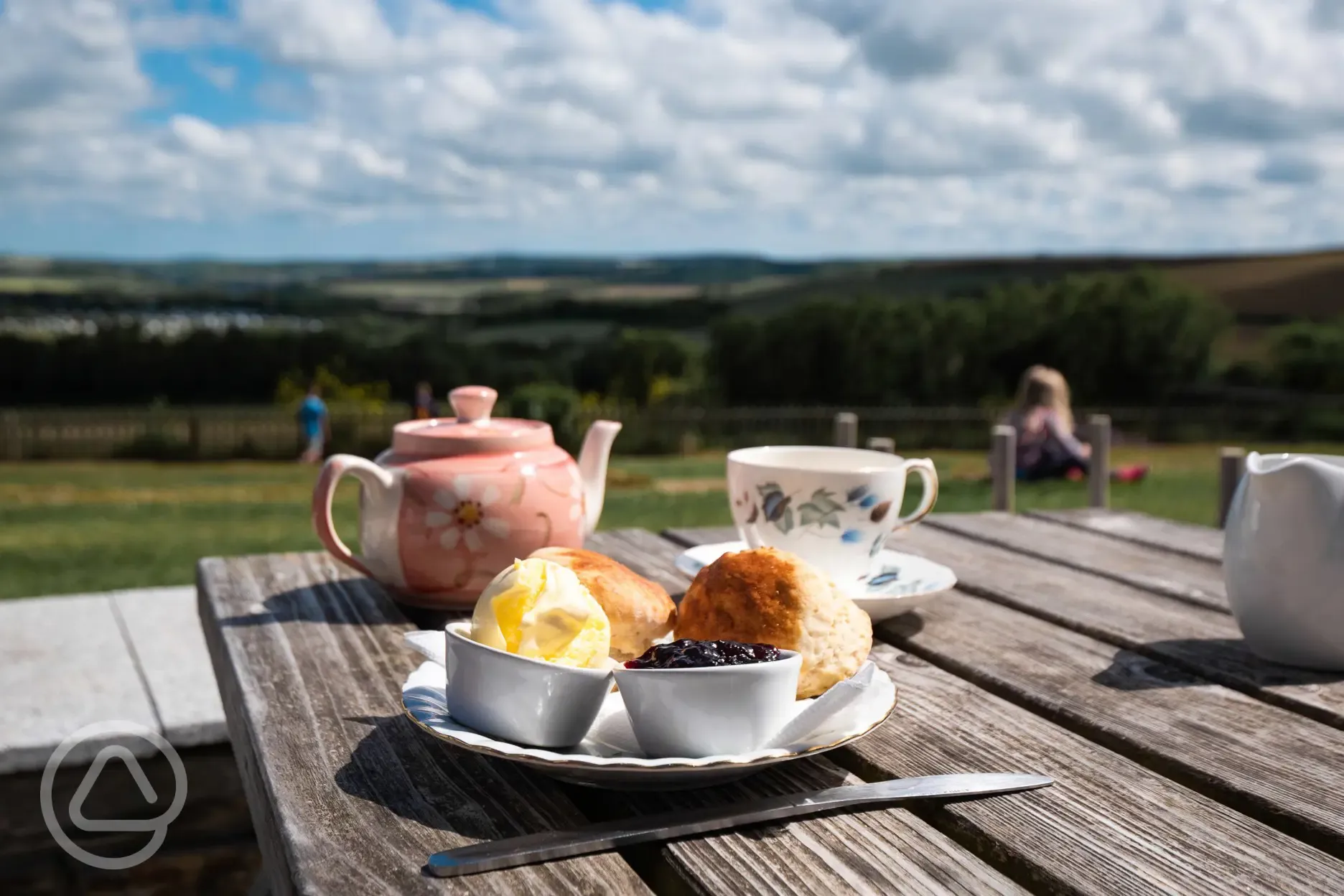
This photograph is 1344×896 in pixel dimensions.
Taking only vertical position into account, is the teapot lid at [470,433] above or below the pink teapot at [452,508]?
above

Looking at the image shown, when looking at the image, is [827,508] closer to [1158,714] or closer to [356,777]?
[1158,714]

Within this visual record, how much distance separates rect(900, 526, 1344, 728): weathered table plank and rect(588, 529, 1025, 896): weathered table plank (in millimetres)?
599

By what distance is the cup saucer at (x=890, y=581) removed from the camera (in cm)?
155

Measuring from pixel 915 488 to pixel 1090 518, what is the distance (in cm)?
970

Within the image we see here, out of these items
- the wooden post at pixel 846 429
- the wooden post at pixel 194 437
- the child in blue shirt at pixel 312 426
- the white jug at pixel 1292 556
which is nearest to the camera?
the white jug at pixel 1292 556

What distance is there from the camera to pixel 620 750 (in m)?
1.00

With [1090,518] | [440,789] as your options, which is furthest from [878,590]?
[1090,518]

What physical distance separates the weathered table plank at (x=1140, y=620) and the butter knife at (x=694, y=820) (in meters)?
0.48

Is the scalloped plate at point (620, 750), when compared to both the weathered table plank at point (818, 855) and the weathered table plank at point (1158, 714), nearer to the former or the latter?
the weathered table plank at point (818, 855)

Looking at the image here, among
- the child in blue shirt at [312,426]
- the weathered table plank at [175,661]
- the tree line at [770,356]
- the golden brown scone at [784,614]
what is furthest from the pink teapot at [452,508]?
the tree line at [770,356]

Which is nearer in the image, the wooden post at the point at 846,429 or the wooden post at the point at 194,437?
the wooden post at the point at 846,429

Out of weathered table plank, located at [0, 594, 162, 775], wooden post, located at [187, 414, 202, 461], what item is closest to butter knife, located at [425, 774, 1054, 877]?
weathered table plank, located at [0, 594, 162, 775]

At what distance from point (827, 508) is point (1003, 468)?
2347 mm

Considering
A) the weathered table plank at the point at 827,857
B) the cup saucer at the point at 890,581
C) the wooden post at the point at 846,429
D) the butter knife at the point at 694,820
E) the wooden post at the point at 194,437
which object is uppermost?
the cup saucer at the point at 890,581
